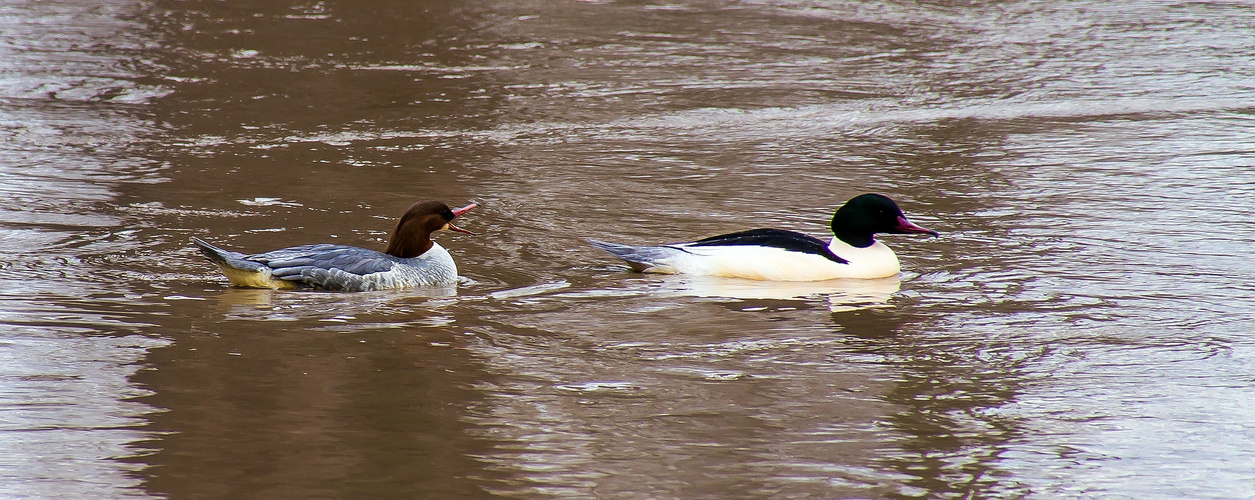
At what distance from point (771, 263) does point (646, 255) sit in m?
0.77

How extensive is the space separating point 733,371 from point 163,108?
30.4 feet

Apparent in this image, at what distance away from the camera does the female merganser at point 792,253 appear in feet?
26.6

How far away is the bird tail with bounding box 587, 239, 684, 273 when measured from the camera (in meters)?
8.30

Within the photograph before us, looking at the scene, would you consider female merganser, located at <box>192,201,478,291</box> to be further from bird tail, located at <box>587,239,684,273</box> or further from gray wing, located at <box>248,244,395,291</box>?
bird tail, located at <box>587,239,684,273</box>

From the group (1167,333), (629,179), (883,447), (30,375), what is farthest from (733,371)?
(629,179)

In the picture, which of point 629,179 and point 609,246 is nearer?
point 609,246

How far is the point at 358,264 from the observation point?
7.71 meters

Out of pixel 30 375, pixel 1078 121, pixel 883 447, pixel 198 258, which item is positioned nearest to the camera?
pixel 883 447

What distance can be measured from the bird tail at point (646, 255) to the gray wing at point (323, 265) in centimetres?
150

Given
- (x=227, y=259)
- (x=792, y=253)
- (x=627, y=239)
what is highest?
(x=227, y=259)

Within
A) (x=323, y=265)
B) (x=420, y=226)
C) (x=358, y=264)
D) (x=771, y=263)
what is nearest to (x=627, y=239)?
(x=771, y=263)

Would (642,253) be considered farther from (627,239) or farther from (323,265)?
(323,265)

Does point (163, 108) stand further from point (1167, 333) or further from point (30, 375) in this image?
point (1167, 333)

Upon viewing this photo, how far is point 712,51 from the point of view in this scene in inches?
637
